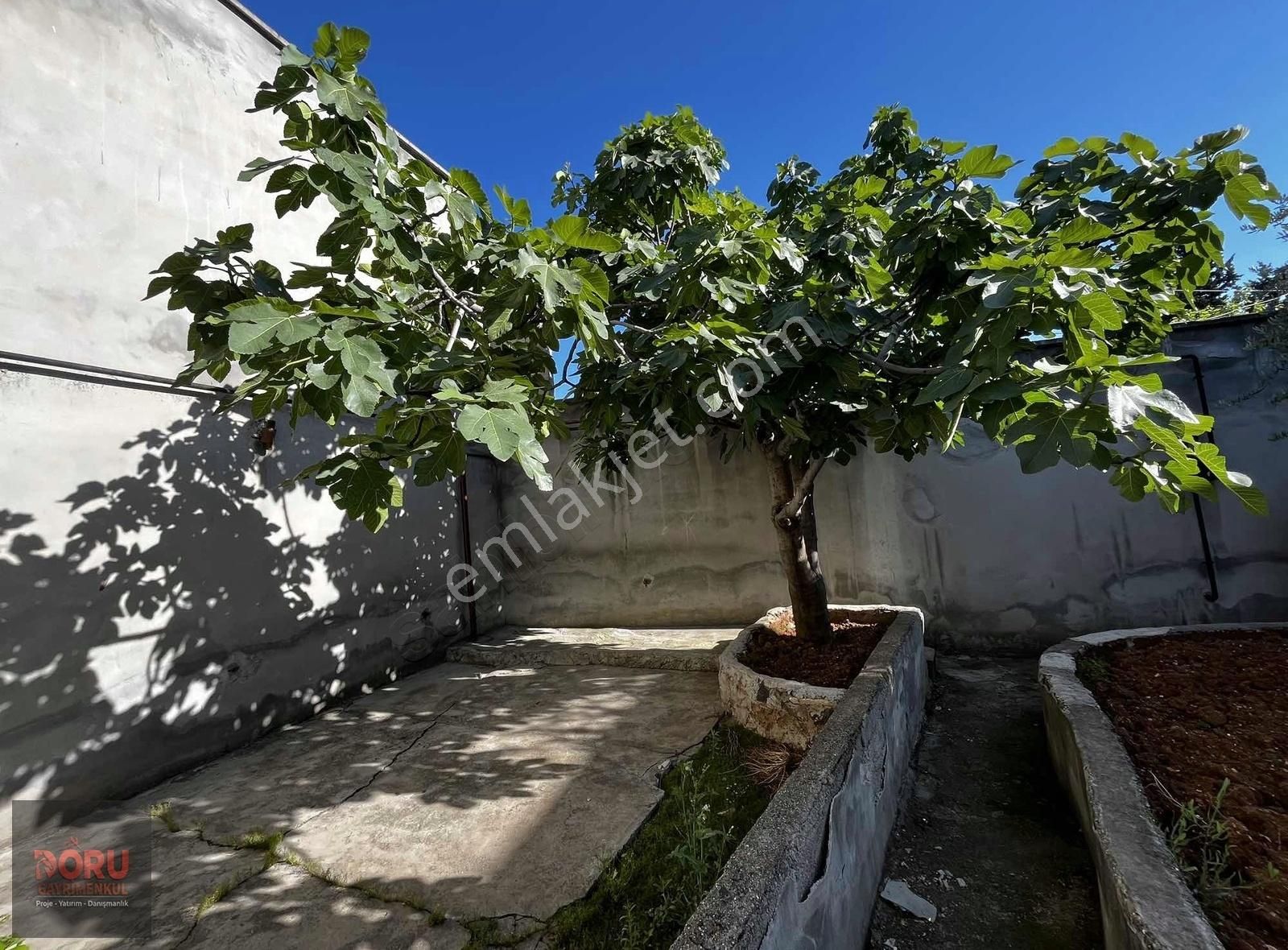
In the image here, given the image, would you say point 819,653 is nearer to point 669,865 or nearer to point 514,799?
point 669,865

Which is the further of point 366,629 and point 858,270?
point 366,629

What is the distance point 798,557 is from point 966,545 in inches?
76.1

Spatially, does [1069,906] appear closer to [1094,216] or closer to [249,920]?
[1094,216]

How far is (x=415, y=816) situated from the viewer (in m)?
2.59

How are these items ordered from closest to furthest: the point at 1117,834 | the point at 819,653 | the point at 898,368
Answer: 1. the point at 1117,834
2. the point at 898,368
3. the point at 819,653

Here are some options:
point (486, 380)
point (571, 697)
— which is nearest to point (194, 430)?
point (486, 380)

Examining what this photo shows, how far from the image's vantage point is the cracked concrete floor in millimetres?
1979

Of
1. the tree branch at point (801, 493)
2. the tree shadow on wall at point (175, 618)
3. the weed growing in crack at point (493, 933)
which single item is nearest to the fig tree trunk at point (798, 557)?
the tree branch at point (801, 493)

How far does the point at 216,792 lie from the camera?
2.97 metres

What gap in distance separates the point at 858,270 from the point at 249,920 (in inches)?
144

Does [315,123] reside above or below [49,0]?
below

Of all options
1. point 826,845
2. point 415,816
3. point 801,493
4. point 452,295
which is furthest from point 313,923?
point 801,493

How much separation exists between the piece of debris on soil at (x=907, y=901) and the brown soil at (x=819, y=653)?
2.96 ft

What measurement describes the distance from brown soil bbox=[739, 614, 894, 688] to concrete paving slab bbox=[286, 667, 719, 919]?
1.56 ft
